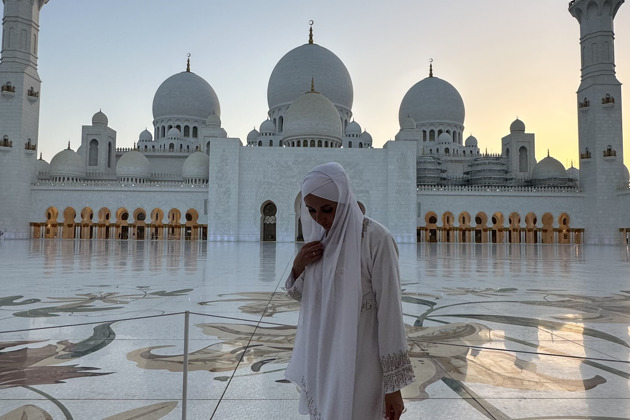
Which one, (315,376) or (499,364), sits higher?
(315,376)

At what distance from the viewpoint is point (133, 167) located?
25.6m

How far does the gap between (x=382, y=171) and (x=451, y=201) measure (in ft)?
13.5

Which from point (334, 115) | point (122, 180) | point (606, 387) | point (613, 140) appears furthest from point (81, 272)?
point (613, 140)

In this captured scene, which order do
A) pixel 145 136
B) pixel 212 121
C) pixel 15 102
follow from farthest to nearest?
1. pixel 145 136
2. pixel 212 121
3. pixel 15 102

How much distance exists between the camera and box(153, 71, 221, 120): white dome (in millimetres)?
31219

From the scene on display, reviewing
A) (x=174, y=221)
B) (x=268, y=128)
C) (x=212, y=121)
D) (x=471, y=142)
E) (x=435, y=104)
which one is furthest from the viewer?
(x=471, y=142)

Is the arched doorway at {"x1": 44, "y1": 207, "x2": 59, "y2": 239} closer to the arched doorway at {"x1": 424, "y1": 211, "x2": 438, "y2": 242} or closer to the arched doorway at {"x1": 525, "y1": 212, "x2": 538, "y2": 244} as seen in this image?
the arched doorway at {"x1": 424, "y1": 211, "x2": 438, "y2": 242}

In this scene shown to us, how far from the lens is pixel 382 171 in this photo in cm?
2197

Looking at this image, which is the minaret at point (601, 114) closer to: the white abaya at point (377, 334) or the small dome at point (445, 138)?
the small dome at point (445, 138)

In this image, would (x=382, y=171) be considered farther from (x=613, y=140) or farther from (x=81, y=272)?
(x=81, y=272)

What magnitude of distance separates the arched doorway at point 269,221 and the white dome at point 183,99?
39.9 ft

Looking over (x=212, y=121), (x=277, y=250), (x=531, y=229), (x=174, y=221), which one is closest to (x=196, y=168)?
(x=174, y=221)

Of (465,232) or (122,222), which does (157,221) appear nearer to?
(122,222)

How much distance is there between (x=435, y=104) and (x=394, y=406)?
31.6 meters
